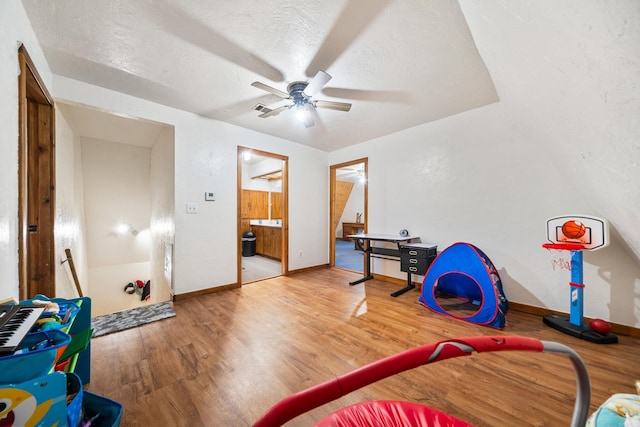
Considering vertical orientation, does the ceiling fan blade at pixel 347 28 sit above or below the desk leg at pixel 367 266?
above

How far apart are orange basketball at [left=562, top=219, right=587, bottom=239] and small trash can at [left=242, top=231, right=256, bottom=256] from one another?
602cm

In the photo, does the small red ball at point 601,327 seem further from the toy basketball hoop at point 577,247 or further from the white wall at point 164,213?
the white wall at point 164,213

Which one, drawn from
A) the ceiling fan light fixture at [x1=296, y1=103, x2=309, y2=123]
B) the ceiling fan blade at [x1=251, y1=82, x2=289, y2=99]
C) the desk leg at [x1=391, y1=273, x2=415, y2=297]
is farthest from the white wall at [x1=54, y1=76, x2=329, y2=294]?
the desk leg at [x1=391, y1=273, x2=415, y2=297]

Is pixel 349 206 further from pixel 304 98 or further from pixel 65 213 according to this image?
pixel 65 213

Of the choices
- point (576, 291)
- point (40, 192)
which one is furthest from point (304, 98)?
point (576, 291)

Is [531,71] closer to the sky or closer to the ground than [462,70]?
closer to the ground

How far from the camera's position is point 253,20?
61.1 inches

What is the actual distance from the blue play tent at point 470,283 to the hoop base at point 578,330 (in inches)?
14.5

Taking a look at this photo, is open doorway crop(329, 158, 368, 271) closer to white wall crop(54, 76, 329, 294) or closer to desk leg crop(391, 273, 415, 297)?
desk leg crop(391, 273, 415, 297)

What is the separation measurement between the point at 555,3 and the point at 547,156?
2.23 meters

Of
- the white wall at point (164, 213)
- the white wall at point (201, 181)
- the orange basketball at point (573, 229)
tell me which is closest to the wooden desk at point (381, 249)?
the orange basketball at point (573, 229)

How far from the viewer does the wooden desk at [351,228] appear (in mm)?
8445

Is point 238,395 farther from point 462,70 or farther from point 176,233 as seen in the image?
point 462,70

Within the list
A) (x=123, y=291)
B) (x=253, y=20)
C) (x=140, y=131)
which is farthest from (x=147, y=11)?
(x=123, y=291)
